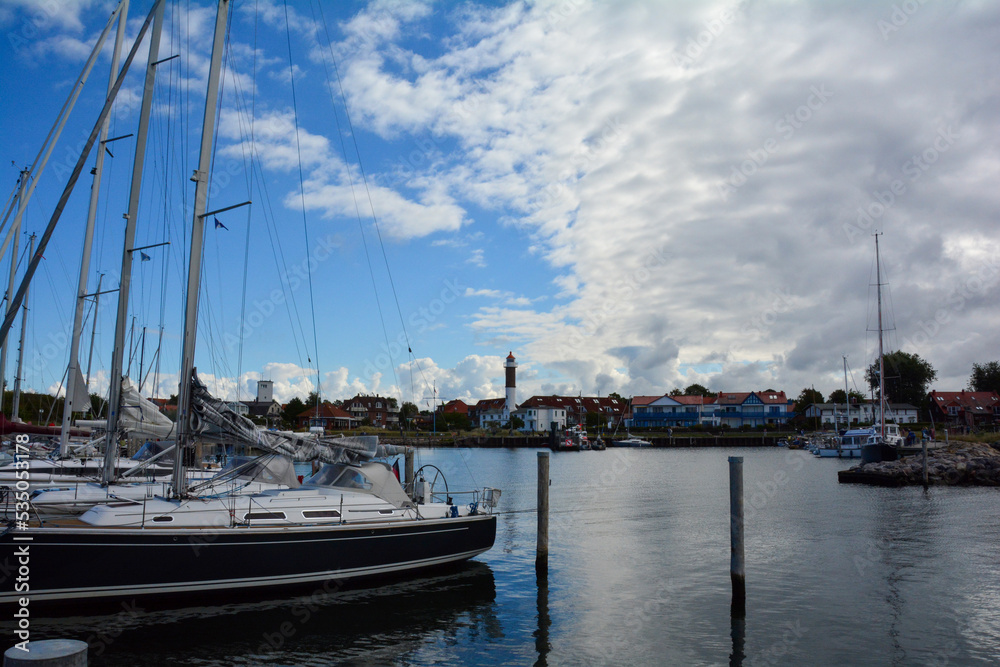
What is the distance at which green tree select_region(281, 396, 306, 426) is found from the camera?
11711cm

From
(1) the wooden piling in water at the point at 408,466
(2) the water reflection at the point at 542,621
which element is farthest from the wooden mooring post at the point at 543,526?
(1) the wooden piling in water at the point at 408,466

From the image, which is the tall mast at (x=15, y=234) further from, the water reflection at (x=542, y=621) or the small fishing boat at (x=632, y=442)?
the small fishing boat at (x=632, y=442)

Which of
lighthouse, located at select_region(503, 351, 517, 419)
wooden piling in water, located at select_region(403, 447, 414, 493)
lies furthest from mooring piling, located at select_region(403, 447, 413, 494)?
lighthouse, located at select_region(503, 351, 517, 419)

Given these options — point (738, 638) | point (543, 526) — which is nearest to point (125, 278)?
point (543, 526)

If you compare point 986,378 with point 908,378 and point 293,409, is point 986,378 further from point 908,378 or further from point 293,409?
point 293,409

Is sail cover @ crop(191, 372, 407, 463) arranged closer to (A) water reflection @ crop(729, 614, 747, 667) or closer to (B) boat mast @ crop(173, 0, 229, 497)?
(B) boat mast @ crop(173, 0, 229, 497)

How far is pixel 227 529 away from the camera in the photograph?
13906mm

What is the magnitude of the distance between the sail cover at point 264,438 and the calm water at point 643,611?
3439mm

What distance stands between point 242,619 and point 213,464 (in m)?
23.2

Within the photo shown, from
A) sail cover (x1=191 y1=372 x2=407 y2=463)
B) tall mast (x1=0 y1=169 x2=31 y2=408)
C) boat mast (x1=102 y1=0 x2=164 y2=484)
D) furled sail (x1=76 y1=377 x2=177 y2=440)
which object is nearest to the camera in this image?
tall mast (x1=0 y1=169 x2=31 y2=408)

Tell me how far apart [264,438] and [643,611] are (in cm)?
984

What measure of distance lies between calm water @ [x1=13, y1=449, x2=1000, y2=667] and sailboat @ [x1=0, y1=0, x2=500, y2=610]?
71 cm

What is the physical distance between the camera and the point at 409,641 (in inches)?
520

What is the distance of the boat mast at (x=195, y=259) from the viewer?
14.4m
